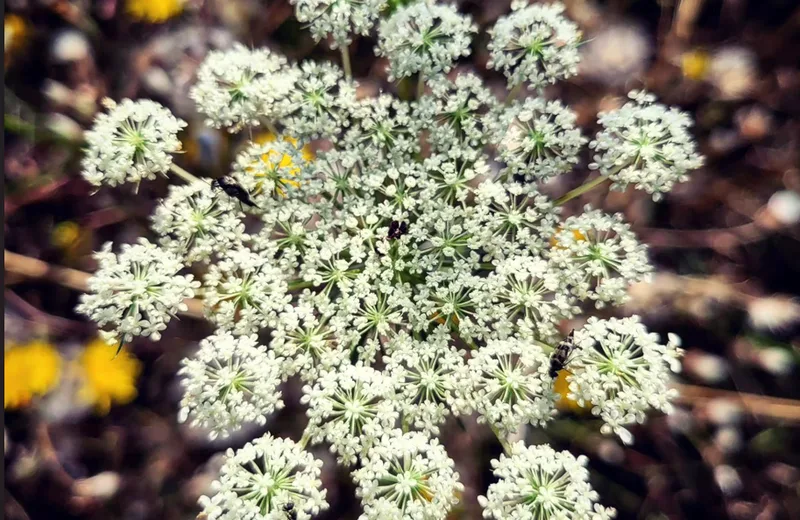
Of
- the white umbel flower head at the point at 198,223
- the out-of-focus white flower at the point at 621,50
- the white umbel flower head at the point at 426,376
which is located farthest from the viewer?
the out-of-focus white flower at the point at 621,50

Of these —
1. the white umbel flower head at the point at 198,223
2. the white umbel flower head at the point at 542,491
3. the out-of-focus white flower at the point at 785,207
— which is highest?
the out-of-focus white flower at the point at 785,207

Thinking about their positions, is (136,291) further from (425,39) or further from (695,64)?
(695,64)

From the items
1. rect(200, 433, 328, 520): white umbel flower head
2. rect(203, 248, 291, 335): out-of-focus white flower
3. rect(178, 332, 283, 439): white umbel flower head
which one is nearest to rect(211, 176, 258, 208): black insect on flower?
rect(203, 248, 291, 335): out-of-focus white flower

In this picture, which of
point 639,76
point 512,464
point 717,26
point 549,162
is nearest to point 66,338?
point 512,464

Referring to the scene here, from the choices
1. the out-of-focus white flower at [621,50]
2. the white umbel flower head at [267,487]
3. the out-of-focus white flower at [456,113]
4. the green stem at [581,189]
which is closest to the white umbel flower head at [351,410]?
the white umbel flower head at [267,487]

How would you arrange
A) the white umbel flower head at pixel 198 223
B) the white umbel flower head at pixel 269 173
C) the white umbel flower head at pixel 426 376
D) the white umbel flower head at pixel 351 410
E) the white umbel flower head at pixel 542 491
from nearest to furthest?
the white umbel flower head at pixel 542 491 < the white umbel flower head at pixel 351 410 < the white umbel flower head at pixel 426 376 < the white umbel flower head at pixel 198 223 < the white umbel flower head at pixel 269 173

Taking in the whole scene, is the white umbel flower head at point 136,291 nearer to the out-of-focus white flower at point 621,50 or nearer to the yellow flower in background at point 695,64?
the out-of-focus white flower at point 621,50

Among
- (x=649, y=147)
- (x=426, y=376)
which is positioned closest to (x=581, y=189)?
(x=649, y=147)
